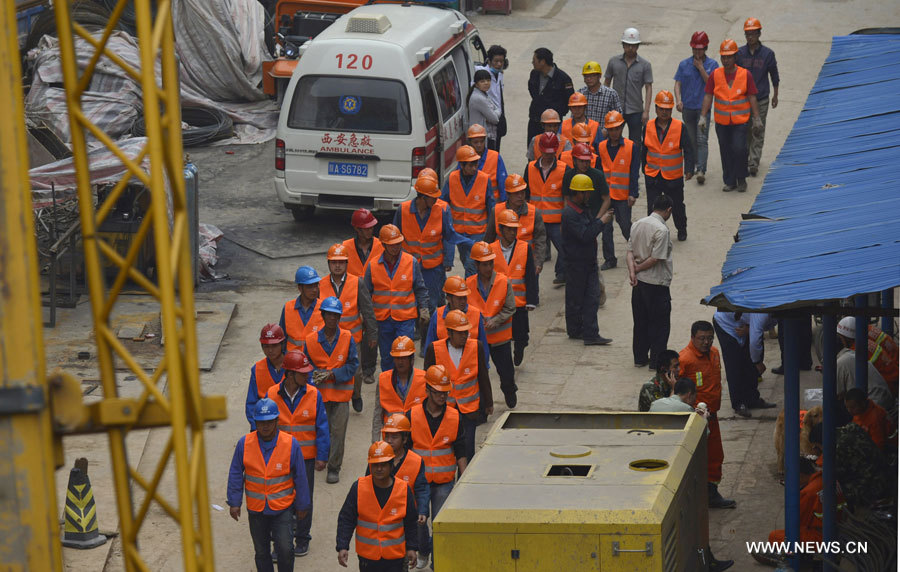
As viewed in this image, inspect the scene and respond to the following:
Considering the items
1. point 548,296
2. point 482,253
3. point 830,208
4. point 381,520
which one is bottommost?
point 548,296

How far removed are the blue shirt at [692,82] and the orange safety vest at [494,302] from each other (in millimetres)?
7292

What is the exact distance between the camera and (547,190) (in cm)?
1566

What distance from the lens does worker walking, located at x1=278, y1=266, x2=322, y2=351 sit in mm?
12344

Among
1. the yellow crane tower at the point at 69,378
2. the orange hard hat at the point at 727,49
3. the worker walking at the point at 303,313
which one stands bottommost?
the worker walking at the point at 303,313

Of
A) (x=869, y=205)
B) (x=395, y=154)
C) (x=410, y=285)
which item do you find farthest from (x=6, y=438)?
(x=395, y=154)

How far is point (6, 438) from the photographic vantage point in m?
5.60

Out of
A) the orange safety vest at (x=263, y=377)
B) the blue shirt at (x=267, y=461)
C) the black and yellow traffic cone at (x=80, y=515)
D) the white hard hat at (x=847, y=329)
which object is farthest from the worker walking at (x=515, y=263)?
the black and yellow traffic cone at (x=80, y=515)

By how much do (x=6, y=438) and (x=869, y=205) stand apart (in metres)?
7.03

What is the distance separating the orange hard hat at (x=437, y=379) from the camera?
1048 cm

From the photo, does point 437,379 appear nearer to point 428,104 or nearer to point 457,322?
point 457,322

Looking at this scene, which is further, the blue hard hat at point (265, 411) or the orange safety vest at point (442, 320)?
the orange safety vest at point (442, 320)

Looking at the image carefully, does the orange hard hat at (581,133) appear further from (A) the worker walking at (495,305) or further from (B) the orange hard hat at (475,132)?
(A) the worker walking at (495,305)

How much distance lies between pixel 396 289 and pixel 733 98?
7.20m

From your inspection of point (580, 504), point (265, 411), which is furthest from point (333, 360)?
point (580, 504)
